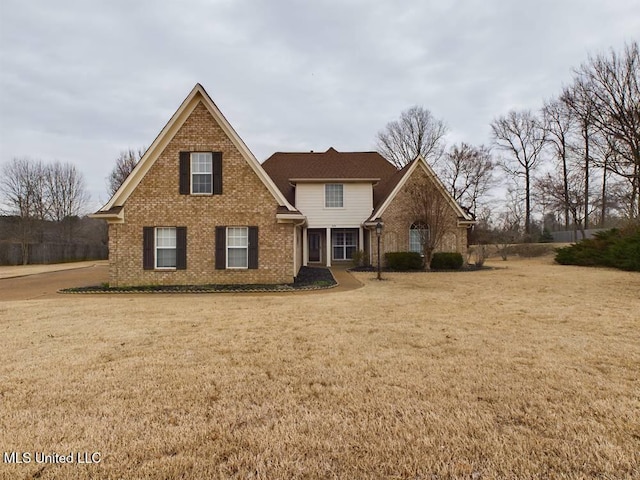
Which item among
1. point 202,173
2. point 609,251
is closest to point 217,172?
point 202,173

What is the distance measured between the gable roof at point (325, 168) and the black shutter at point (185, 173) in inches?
317

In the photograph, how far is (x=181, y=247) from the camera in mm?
12539

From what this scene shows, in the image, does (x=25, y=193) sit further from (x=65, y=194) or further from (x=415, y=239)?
(x=415, y=239)

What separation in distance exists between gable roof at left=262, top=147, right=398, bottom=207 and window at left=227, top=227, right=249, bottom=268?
795 cm

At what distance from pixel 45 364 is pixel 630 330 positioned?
8873 millimetres

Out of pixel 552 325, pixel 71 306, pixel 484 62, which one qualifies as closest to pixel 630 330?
pixel 552 325

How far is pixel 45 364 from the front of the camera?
13.9 feet

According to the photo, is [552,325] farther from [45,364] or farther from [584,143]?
[584,143]

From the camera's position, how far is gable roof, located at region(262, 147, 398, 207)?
20.5 metres

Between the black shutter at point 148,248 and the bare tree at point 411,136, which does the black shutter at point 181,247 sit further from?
the bare tree at point 411,136

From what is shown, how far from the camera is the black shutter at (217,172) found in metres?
12.5

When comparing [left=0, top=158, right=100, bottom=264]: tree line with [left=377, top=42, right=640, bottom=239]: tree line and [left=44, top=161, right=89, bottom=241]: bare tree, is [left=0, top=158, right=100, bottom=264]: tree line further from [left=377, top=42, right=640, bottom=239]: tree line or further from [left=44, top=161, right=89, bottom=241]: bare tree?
[left=377, top=42, right=640, bottom=239]: tree line

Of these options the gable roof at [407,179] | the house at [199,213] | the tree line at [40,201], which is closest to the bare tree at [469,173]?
the gable roof at [407,179]

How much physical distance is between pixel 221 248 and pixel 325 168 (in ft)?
34.8
